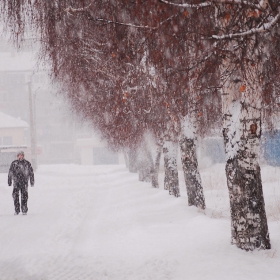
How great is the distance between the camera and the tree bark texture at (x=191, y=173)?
40.5 feet

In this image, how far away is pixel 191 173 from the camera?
41.1ft

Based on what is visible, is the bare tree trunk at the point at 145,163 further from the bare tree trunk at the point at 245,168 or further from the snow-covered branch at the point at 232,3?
the snow-covered branch at the point at 232,3

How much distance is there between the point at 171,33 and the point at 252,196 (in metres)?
3.22

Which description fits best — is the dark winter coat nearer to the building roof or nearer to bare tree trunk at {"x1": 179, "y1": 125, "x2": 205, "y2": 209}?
bare tree trunk at {"x1": 179, "y1": 125, "x2": 205, "y2": 209}

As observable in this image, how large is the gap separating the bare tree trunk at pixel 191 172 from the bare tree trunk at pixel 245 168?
5.14 m

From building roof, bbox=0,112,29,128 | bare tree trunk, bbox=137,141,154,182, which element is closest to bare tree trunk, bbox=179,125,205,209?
bare tree trunk, bbox=137,141,154,182

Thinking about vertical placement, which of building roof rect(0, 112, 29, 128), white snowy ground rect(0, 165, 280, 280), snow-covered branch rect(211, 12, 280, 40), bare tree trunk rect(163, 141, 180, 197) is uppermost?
building roof rect(0, 112, 29, 128)

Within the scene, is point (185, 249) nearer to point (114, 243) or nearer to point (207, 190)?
point (114, 243)

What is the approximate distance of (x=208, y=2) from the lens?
4.54m

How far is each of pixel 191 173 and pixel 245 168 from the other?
5.52 metres

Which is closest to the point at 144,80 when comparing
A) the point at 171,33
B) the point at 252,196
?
the point at 252,196

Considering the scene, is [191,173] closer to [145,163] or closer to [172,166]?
[172,166]

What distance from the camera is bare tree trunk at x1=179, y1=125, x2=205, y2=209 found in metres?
12.3

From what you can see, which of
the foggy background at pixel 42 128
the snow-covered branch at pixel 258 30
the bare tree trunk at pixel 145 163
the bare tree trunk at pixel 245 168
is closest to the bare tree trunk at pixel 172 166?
the bare tree trunk at pixel 145 163
